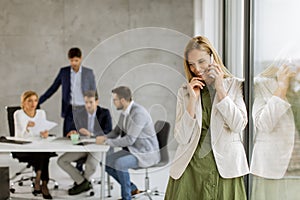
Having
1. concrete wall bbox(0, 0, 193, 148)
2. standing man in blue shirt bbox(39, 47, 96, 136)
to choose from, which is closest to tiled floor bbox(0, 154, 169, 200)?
standing man in blue shirt bbox(39, 47, 96, 136)

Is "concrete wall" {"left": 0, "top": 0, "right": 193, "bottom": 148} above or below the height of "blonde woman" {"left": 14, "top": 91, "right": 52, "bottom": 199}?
above

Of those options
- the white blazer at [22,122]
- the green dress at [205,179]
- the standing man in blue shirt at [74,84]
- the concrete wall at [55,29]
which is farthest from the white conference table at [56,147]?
the concrete wall at [55,29]

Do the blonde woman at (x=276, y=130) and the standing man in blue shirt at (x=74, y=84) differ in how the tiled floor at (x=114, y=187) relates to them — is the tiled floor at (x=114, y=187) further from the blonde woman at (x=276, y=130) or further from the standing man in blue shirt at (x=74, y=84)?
the blonde woman at (x=276, y=130)

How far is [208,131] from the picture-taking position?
2447 mm

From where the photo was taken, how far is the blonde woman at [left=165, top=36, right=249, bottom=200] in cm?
242

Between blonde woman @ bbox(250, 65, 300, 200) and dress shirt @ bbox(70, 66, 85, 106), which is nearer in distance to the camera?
blonde woman @ bbox(250, 65, 300, 200)

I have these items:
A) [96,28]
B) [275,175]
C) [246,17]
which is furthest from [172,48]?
[96,28]

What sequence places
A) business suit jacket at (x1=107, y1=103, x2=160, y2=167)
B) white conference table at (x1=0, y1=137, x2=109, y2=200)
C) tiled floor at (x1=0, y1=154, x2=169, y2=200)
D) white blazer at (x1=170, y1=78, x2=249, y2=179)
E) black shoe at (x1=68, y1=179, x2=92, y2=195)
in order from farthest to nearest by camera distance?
black shoe at (x1=68, y1=179, x2=92, y2=195) < tiled floor at (x1=0, y1=154, x2=169, y2=200) < white conference table at (x1=0, y1=137, x2=109, y2=200) < business suit jacket at (x1=107, y1=103, x2=160, y2=167) < white blazer at (x1=170, y1=78, x2=249, y2=179)

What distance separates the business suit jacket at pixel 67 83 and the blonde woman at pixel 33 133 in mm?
585

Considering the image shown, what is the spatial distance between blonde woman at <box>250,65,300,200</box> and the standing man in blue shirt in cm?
152

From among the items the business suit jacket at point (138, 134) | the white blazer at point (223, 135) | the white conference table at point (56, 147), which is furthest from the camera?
the white conference table at point (56, 147)

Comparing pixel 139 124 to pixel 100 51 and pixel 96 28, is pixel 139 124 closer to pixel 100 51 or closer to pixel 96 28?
pixel 100 51

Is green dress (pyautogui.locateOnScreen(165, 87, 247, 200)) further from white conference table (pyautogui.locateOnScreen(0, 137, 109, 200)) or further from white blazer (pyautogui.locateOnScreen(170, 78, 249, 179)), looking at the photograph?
white conference table (pyautogui.locateOnScreen(0, 137, 109, 200))

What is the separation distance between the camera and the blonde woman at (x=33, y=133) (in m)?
4.42
